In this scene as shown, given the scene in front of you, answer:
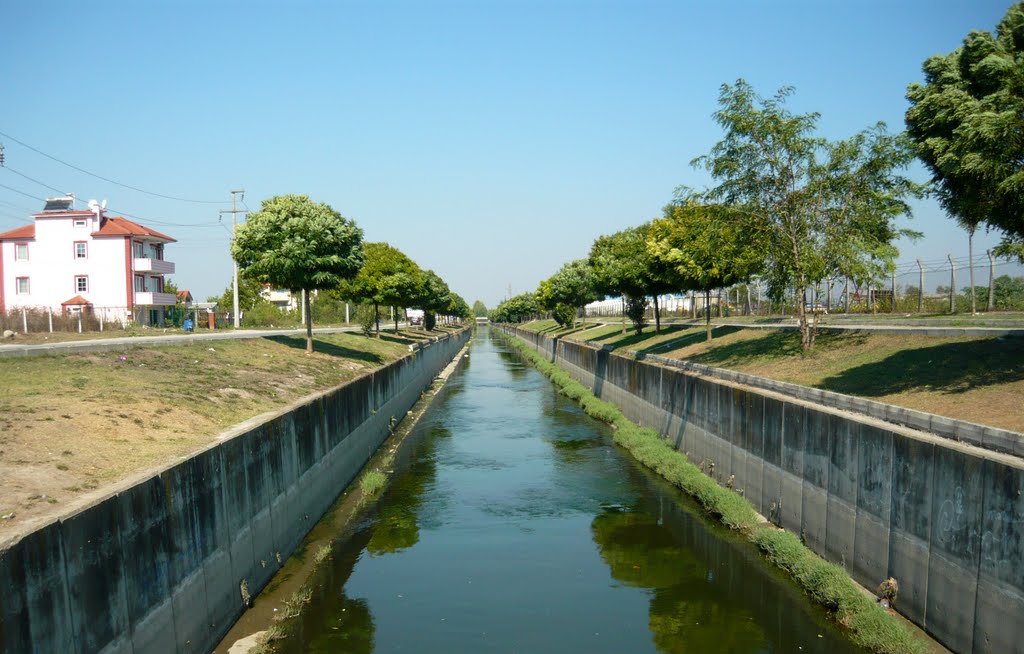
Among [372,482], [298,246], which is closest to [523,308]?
[298,246]

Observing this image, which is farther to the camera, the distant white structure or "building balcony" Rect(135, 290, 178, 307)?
the distant white structure

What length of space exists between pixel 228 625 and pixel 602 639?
554cm

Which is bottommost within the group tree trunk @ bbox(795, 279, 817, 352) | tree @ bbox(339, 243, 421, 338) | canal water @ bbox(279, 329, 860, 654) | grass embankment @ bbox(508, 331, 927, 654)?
canal water @ bbox(279, 329, 860, 654)

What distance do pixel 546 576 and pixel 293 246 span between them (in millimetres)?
19862

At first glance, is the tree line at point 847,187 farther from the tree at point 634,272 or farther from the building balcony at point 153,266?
the building balcony at point 153,266

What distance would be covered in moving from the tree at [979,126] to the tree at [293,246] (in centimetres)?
2201

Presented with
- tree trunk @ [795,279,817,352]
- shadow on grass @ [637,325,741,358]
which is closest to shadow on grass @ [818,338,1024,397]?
tree trunk @ [795,279,817,352]

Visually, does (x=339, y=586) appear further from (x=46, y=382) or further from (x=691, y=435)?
(x=691, y=435)

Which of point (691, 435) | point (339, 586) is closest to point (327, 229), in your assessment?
point (691, 435)

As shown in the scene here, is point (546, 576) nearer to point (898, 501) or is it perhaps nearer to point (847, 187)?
point (898, 501)

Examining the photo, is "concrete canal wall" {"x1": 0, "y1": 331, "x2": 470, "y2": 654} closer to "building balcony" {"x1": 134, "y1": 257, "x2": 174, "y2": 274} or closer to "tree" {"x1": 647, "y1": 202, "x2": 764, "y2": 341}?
"tree" {"x1": 647, "y1": 202, "x2": 764, "y2": 341}

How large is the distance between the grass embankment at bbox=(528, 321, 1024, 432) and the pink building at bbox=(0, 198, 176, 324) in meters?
51.8

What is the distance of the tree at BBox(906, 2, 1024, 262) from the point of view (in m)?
11.3

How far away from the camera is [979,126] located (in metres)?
11.3
